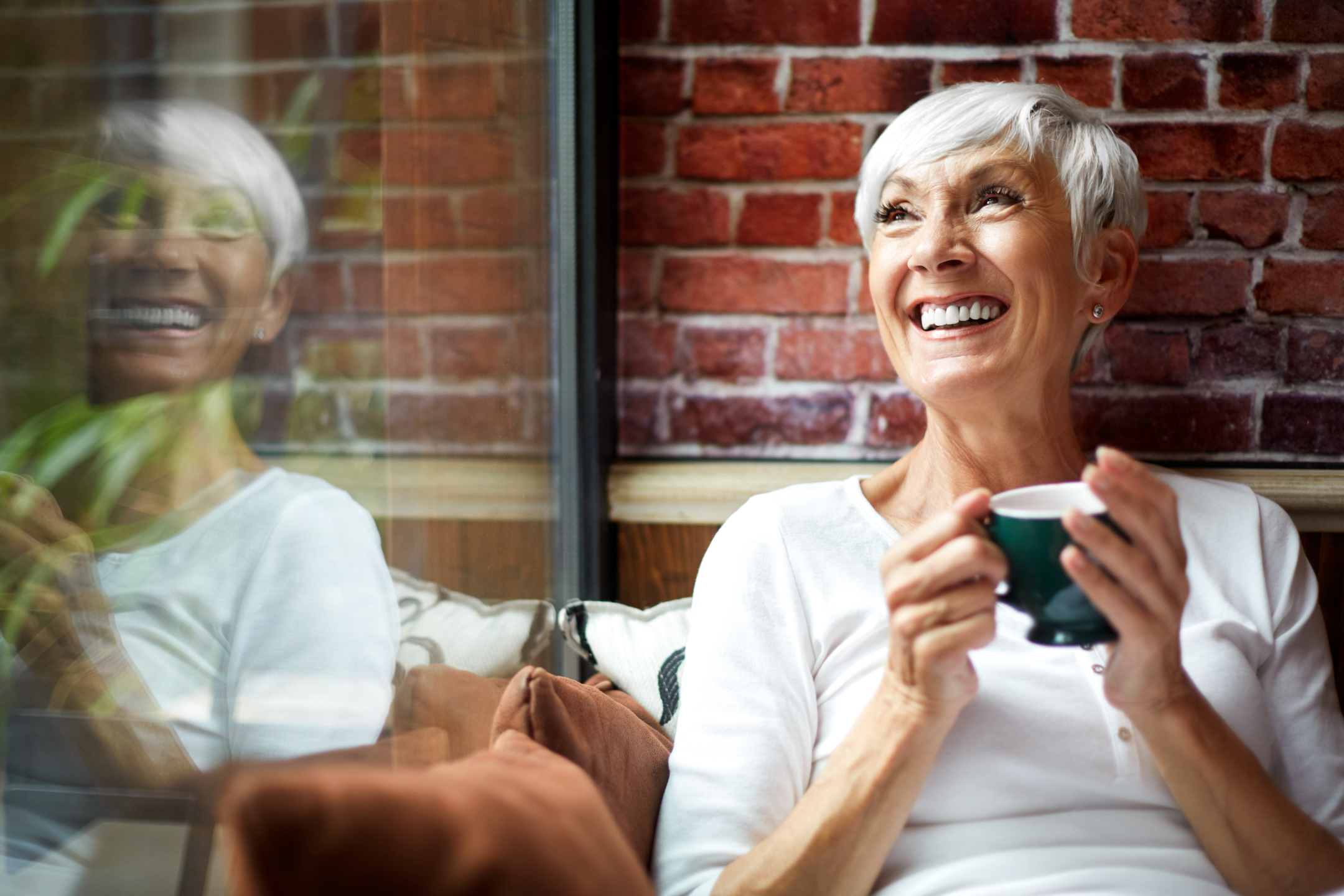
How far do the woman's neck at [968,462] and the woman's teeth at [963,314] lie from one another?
108 millimetres

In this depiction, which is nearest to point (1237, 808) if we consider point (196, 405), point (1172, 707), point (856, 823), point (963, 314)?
point (1172, 707)

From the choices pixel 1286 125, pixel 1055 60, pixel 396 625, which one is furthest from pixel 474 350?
pixel 1286 125

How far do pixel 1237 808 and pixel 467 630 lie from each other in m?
0.75

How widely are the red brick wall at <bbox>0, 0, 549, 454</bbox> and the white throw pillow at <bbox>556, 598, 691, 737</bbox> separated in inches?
9.3

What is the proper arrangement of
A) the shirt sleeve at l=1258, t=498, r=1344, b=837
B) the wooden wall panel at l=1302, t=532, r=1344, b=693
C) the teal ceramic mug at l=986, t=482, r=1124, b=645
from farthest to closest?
1. the wooden wall panel at l=1302, t=532, r=1344, b=693
2. the shirt sleeve at l=1258, t=498, r=1344, b=837
3. the teal ceramic mug at l=986, t=482, r=1124, b=645

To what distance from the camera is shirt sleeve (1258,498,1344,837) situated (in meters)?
0.95

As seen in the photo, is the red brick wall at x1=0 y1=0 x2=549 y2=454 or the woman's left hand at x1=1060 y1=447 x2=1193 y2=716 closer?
the red brick wall at x1=0 y1=0 x2=549 y2=454

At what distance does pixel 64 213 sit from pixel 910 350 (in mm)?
923

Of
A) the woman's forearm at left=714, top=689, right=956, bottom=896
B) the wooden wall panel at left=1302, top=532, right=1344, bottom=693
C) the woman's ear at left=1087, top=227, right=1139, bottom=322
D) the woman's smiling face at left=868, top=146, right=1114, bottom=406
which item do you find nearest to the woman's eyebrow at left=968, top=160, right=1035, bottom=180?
the woman's smiling face at left=868, top=146, right=1114, bottom=406

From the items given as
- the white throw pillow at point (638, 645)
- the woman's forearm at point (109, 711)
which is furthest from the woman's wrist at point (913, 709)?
the woman's forearm at point (109, 711)

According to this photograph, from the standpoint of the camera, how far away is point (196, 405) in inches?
18.2

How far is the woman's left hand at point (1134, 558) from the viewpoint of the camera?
0.66 meters

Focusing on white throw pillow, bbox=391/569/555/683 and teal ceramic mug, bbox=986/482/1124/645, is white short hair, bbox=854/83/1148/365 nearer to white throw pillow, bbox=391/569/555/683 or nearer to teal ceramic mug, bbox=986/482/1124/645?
teal ceramic mug, bbox=986/482/1124/645

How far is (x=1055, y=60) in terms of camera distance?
55.5 inches
